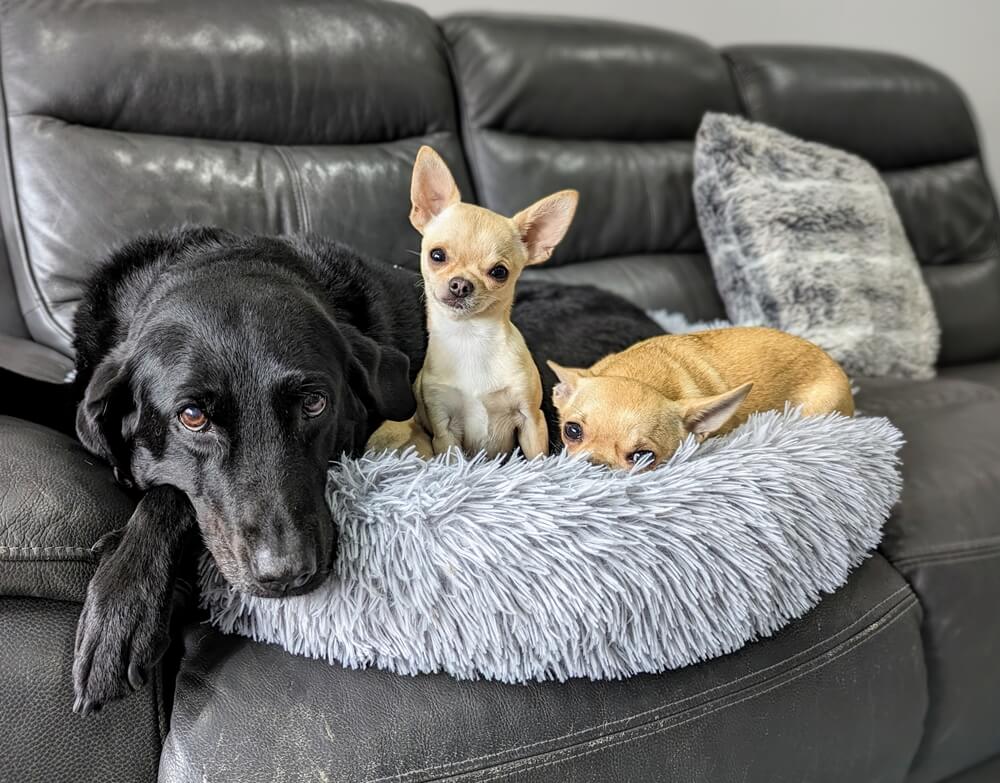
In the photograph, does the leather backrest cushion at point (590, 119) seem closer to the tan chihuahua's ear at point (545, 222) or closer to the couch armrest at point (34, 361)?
the tan chihuahua's ear at point (545, 222)

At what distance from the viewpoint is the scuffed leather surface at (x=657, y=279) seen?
233cm

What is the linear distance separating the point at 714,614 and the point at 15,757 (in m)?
0.82

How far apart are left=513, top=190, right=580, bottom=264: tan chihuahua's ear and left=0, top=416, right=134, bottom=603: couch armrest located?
708 mm

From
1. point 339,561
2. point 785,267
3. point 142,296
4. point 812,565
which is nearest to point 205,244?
point 142,296

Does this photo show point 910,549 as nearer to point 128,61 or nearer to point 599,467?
point 599,467

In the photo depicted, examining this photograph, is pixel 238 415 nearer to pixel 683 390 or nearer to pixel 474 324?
pixel 474 324

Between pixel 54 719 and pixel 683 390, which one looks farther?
pixel 683 390

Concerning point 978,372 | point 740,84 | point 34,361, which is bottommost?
point 978,372

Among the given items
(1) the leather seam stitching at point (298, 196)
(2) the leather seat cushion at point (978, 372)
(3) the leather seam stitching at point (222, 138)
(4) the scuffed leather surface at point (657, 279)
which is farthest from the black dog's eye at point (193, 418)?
(2) the leather seat cushion at point (978, 372)

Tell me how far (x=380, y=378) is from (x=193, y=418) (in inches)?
10.6

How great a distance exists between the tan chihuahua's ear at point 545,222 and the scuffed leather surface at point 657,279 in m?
0.90

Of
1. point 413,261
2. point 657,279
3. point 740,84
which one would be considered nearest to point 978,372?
point 657,279

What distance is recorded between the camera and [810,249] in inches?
89.9

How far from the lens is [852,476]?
4.14 feet
